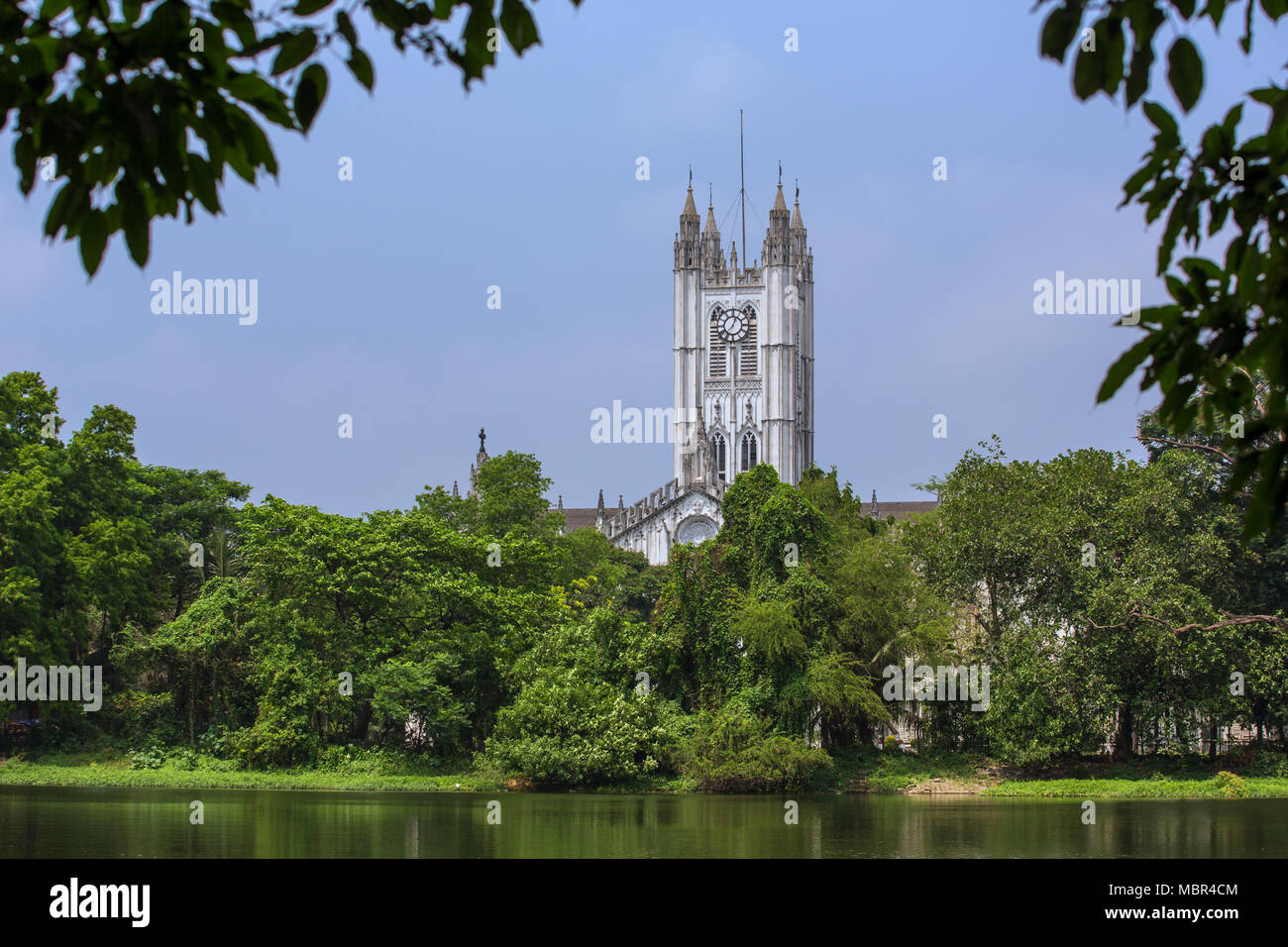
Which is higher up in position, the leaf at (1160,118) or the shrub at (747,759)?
the leaf at (1160,118)

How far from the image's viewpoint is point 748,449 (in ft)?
362

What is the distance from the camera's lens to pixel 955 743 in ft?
129

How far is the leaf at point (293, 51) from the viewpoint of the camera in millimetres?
4555

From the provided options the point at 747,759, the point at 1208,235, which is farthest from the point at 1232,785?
the point at 1208,235

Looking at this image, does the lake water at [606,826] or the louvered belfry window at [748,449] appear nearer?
the lake water at [606,826]

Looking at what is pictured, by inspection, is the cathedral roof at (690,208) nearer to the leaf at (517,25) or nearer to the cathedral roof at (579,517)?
the cathedral roof at (579,517)

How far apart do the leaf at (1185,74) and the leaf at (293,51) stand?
2729 millimetres

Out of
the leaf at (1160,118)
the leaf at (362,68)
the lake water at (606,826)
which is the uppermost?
the leaf at (362,68)

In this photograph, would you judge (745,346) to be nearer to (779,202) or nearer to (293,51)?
(779,202)

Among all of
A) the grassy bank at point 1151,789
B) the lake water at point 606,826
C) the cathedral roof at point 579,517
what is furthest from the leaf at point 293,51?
the cathedral roof at point 579,517

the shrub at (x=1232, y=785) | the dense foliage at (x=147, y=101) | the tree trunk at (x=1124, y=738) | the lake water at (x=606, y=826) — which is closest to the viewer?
the dense foliage at (x=147, y=101)

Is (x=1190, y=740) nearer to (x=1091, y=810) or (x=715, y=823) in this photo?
(x=1091, y=810)
